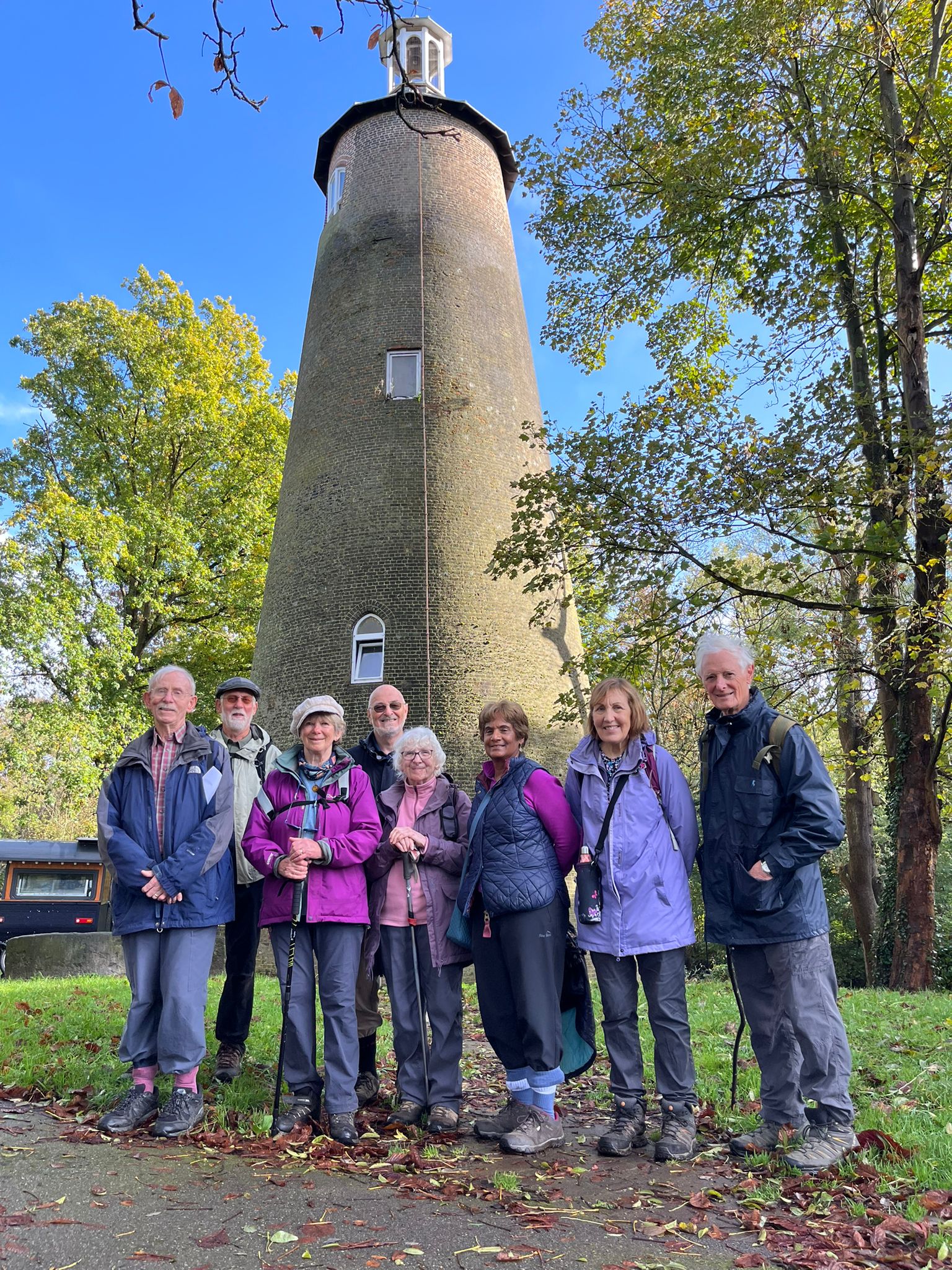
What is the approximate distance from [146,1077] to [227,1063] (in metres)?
0.83

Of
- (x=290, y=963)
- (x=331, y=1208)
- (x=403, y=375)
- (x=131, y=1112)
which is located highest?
(x=403, y=375)

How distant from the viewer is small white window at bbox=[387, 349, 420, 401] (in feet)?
50.3

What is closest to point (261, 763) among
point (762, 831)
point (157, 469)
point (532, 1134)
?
point (532, 1134)

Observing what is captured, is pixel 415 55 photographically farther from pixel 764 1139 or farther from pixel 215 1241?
pixel 215 1241

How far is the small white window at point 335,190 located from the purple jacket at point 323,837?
14937 mm

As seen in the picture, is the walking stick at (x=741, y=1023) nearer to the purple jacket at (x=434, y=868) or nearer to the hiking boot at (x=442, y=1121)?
the purple jacket at (x=434, y=868)

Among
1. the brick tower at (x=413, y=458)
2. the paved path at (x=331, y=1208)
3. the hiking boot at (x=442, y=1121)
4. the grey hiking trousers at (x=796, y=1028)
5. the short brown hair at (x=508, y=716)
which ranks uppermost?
the brick tower at (x=413, y=458)

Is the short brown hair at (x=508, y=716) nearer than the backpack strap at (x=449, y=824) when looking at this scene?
Yes

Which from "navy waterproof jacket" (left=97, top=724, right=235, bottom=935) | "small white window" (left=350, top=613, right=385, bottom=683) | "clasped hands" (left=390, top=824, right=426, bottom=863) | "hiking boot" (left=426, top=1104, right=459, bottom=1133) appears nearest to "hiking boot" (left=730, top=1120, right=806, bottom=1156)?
"hiking boot" (left=426, top=1104, right=459, bottom=1133)

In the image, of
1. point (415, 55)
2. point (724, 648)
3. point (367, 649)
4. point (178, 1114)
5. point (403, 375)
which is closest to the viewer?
point (178, 1114)

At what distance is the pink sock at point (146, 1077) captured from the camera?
16.4 feet

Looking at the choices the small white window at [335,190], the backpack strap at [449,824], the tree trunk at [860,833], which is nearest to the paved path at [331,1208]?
the backpack strap at [449,824]

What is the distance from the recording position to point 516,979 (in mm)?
4863

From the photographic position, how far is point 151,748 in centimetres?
539
